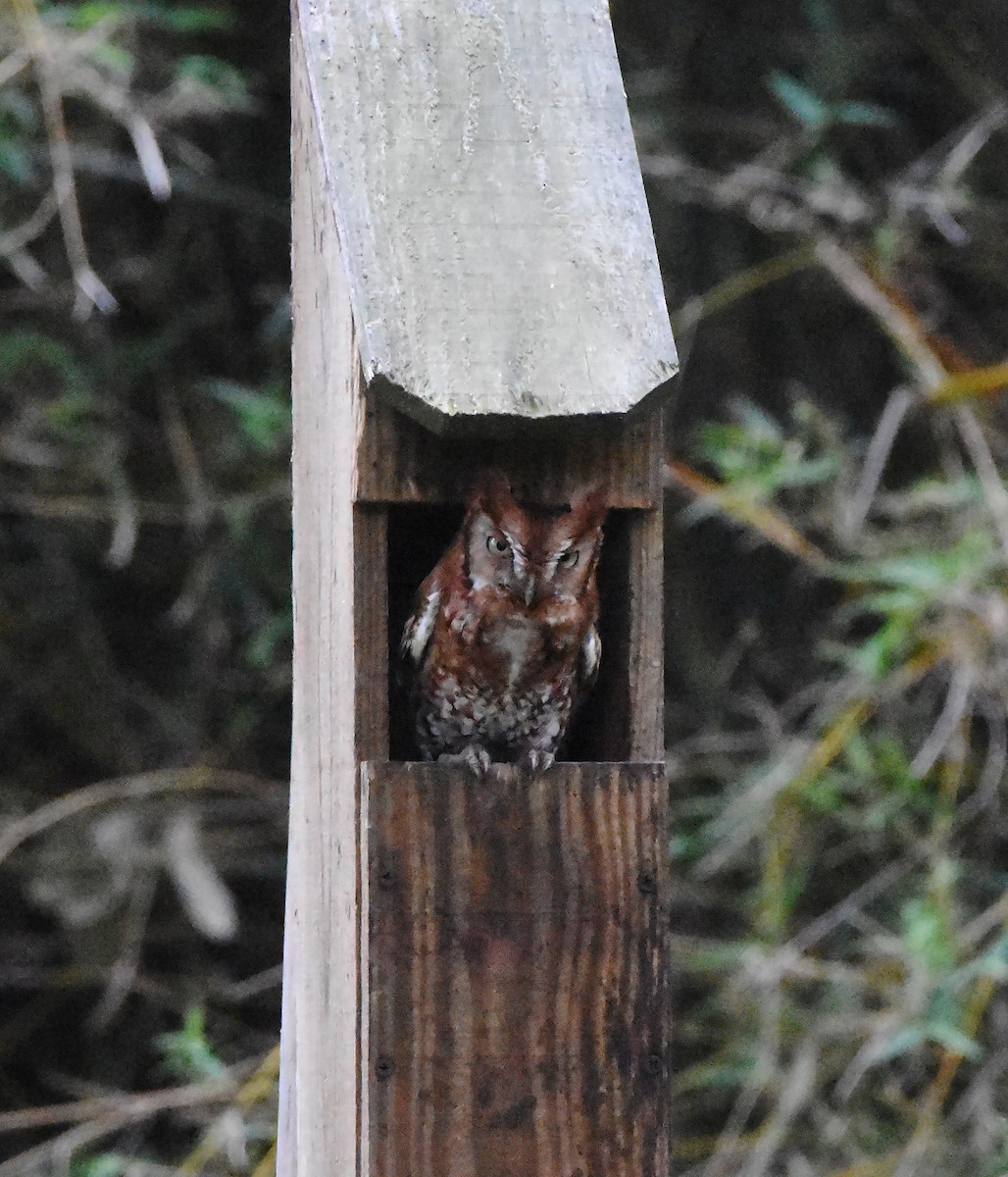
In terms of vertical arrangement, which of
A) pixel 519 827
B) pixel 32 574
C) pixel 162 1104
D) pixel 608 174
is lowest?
pixel 162 1104

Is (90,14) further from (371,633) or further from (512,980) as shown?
(512,980)

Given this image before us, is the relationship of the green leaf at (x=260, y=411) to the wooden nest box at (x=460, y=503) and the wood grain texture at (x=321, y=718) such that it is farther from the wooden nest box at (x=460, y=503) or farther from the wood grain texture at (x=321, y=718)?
the wooden nest box at (x=460, y=503)

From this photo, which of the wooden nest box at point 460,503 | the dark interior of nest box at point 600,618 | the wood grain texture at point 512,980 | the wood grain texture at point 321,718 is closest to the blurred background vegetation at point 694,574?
the dark interior of nest box at point 600,618

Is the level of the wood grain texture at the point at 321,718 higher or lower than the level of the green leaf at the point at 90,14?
lower

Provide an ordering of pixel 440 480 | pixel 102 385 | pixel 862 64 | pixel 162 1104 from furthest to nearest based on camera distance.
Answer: pixel 862 64 → pixel 102 385 → pixel 162 1104 → pixel 440 480

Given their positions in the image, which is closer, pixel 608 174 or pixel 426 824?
pixel 426 824

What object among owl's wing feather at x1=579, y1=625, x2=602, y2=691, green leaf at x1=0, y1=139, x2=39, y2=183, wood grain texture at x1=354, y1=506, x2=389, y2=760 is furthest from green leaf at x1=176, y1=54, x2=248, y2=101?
wood grain texture at x1=354, y1=506, x2=389, y2=760

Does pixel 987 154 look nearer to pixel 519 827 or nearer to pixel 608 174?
pixel 608 174

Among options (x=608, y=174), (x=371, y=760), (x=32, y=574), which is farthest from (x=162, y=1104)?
(x=608, y=174)
